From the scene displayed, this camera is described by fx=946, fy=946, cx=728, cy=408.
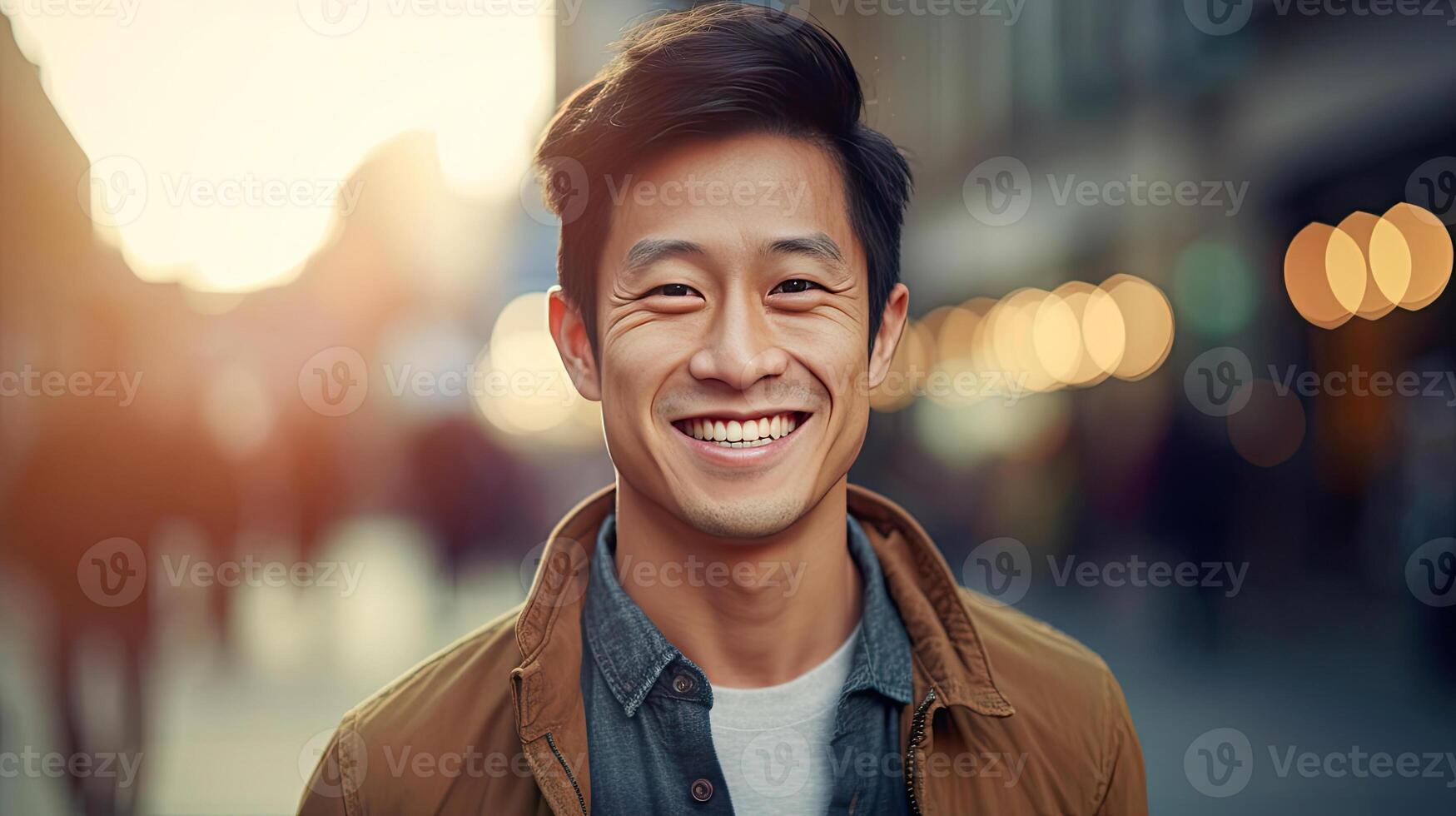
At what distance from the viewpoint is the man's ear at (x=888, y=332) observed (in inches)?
100

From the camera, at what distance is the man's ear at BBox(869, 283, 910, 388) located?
8.37 ft

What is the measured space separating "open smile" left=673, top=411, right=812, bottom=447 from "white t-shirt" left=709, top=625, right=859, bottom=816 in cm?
61

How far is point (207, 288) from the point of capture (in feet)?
16.7

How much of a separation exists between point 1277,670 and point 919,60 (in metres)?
6.28

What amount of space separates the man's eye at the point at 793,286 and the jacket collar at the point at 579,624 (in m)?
0.71

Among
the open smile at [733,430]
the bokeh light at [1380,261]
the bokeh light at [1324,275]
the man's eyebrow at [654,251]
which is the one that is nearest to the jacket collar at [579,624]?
the open smile at [733,430]

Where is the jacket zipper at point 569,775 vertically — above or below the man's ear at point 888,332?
below

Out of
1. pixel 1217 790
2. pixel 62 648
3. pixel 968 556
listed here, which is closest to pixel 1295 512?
pixel 968 556

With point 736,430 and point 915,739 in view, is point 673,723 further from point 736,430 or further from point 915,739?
point 736,430

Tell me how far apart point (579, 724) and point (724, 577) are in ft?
1.54

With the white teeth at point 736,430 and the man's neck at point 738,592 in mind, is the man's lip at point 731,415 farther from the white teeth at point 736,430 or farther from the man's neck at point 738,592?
the man's neck at point 738,592

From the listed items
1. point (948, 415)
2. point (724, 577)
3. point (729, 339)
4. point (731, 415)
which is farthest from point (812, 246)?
point (948, 415)

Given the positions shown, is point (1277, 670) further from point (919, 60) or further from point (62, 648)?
point (62, 648)

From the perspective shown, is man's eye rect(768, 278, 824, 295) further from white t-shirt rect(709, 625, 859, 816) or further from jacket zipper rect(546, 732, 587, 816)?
jacket zipper rect(546, 732, 587, 816)
